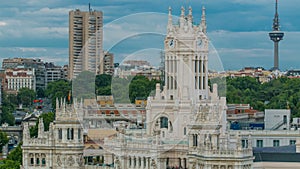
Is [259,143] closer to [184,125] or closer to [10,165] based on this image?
[10,165]

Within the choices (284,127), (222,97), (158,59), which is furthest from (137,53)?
(284,127)

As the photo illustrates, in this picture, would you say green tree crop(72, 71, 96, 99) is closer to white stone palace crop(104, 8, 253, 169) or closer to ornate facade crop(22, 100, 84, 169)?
ornate facade crop(22, 100, 84, 169)

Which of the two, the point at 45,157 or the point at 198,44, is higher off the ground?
the point at 198,44

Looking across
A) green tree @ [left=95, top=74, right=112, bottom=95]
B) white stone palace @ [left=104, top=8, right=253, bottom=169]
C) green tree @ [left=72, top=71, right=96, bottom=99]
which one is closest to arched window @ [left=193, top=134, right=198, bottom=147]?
white stone palace @ [left=104, top=8, right=253, bottom=169]

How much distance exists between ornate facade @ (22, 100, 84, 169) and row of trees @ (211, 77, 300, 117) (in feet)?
173

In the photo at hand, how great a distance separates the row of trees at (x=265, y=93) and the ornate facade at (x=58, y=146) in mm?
52749

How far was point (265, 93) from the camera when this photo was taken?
563 ft

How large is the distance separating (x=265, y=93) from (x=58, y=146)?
94.3 m

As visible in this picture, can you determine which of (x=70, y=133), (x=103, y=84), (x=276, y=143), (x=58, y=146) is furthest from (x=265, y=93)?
(x=58, y=146)

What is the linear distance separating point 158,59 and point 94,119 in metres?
24.3

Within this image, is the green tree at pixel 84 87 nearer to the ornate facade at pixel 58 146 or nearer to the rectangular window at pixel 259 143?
the rectangular window at pixel 259 143

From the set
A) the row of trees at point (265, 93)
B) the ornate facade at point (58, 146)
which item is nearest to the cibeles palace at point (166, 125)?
the ornate facade at point (58, 146)

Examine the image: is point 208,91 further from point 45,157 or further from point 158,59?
point 45,157

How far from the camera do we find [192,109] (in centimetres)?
7581
